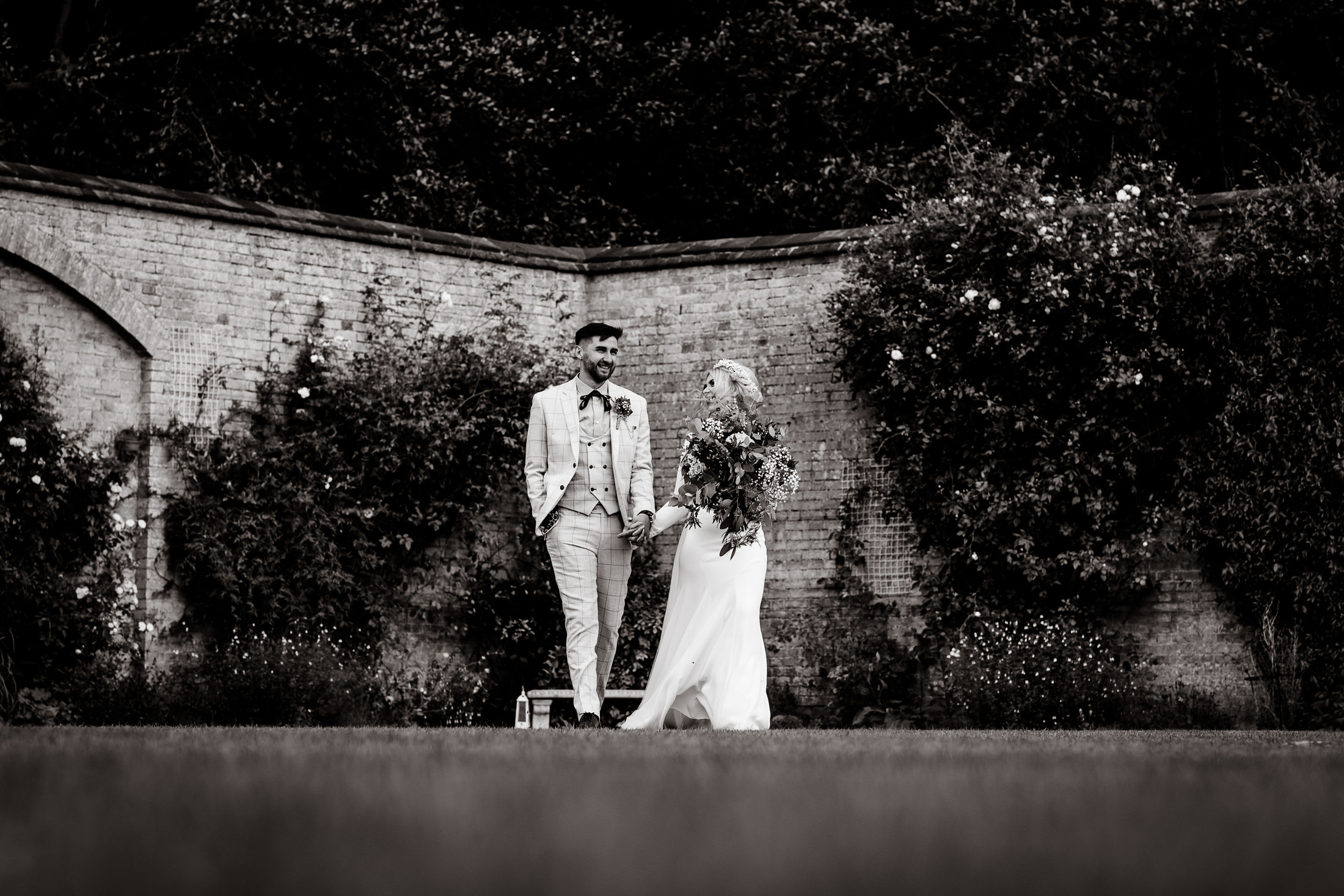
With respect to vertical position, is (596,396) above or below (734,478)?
above

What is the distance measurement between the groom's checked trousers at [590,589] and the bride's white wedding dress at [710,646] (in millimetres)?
366

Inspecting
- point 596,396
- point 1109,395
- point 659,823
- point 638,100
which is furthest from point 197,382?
point 659,823

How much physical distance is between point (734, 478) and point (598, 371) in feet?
3.65

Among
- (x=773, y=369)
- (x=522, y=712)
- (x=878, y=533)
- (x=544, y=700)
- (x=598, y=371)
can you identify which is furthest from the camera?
(x=773, y=369)

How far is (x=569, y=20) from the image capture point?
1838 centimetres

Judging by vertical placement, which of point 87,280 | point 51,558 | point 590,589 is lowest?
point 590,589

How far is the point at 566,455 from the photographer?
9.70 meters

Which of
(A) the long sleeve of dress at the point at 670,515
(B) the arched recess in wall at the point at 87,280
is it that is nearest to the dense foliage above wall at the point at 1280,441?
(A) the long sleeve of dress at the point at 670,515

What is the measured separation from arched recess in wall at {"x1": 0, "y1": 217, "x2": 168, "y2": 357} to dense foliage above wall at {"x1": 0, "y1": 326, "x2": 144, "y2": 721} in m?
0.53

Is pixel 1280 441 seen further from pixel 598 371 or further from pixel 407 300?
pixel 407 300

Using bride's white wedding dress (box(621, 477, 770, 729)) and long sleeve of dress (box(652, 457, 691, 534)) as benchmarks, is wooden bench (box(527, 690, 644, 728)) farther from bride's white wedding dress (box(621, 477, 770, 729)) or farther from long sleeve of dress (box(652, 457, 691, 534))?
long sleeve of dress (box(652, 457, 691, 534))

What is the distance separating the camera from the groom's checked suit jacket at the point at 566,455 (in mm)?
9664

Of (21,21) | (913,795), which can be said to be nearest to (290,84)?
(21,21)

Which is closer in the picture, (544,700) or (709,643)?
(709,643)
